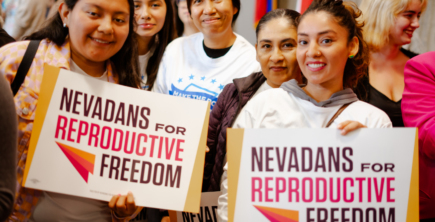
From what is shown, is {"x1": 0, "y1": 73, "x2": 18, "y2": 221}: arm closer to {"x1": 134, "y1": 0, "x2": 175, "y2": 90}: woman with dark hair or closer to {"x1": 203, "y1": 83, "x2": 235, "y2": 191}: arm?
{"x1": 203, "y1": 83, "x2": 235, "y2": 191}: arm

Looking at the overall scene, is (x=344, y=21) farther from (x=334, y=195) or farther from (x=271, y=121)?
(x=334, y=195)

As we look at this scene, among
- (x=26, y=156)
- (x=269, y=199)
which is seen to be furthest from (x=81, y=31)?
(x=269, y=199)

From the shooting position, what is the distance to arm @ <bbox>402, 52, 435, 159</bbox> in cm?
181

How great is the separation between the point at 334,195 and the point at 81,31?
1.18 m

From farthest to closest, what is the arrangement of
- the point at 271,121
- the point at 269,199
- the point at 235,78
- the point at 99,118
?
the point at 235,78, the point at 271,121, the point at 99,118, the point at 269,199

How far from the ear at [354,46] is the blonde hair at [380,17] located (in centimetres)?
85

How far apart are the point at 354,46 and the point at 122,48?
1.06 meters

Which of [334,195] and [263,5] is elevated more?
[263,5]

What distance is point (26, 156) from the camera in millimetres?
1639

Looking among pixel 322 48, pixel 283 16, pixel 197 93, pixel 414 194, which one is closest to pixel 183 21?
pixel 197 93

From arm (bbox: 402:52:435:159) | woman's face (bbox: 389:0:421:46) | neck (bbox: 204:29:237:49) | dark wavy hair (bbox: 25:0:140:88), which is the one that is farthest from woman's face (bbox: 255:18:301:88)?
woman's face (bbox: 389:0:421:46)

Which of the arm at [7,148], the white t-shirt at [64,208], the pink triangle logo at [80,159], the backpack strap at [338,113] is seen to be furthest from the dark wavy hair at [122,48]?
the backpack strap at [338,113]

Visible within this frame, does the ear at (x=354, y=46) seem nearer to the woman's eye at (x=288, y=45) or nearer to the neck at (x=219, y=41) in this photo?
the woman's eye at (x=288, y=45)

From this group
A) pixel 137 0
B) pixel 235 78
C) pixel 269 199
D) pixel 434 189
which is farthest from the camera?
pixel 137 0
